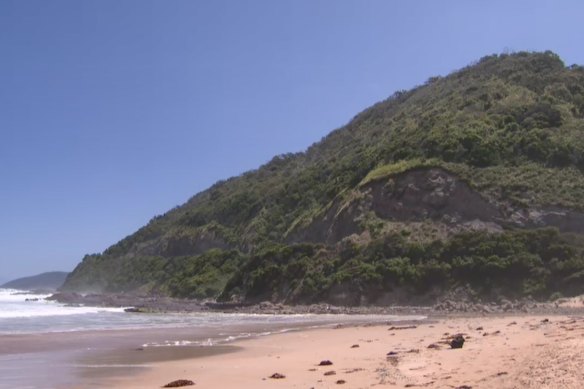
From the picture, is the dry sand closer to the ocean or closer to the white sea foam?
the ocean

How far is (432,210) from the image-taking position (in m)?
49.0

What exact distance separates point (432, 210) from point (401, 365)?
3813 cm

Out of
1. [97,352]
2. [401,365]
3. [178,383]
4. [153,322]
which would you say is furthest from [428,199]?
[178,383]

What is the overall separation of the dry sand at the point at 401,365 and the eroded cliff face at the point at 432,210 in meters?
28.3

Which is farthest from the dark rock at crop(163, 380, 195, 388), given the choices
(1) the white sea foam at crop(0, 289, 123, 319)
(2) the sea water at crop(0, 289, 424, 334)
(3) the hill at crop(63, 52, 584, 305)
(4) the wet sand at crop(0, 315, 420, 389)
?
(3) the hill at crop(63, 52, 584, 305)

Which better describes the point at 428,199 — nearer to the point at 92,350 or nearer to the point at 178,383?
the point at 92,350

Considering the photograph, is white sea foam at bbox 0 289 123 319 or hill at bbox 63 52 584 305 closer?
white sea foam at bbox 0 289 123 319

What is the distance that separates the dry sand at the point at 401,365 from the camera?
9445 millimetres

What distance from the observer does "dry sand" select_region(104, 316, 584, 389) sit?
9.45 meters

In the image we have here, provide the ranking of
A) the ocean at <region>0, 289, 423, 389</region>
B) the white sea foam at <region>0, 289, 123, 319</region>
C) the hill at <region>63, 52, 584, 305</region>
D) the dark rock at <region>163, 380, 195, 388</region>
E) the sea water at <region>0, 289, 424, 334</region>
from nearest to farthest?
the dark rock at <region>163, 380, 195, 388</region>
the ocean at <region>0, 289, 423, 389</region>
the sea water at <region>0, 289, 424, 334</region>
the white sea foam at <region>0, 289, 123, 319</region>
the hill at <region>63, 52, 584, 305</region>

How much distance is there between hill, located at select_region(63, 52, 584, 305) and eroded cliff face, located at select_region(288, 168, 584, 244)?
93mm

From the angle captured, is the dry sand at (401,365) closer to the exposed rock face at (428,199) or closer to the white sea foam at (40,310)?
the white sea foam at (40,310)

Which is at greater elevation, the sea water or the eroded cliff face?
the eroded cliff face

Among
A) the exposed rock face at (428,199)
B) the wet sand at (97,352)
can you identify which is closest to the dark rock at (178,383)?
the wet sand at (97,352)
